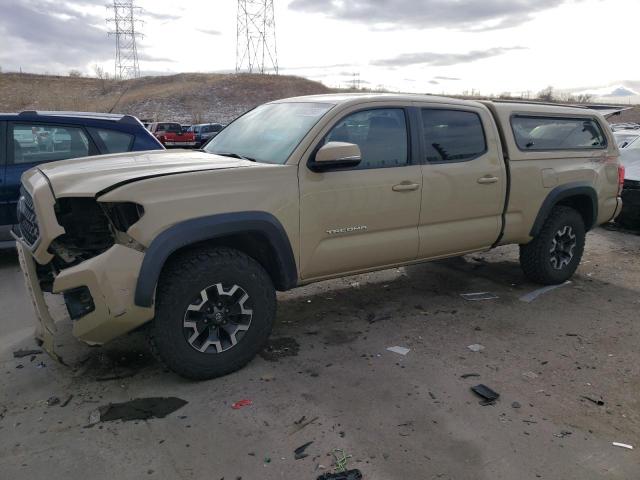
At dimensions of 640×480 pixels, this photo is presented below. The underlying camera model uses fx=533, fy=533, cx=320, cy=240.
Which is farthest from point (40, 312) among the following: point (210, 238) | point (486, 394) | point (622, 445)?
point (622, 445)

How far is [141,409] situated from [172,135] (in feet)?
66.1

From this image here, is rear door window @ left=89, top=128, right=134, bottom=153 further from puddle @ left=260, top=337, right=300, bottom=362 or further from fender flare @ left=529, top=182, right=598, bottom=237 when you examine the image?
fender flare @ left=529, top=182, right=598, bottom=237

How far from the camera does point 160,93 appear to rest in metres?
49.9

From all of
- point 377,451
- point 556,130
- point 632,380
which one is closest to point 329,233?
point 377,451

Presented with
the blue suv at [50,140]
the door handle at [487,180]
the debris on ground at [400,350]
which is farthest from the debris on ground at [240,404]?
the blue suv at [50,140]

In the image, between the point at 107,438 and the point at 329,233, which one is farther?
the point at 329,233

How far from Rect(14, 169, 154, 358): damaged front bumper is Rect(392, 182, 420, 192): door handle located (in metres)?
2.03

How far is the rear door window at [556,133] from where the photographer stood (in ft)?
17.1

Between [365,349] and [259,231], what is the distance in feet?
4.27

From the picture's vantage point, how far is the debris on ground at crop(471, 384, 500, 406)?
3.36 metres

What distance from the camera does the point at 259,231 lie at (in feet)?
11.7

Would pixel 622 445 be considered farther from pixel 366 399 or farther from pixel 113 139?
pixel 113 139

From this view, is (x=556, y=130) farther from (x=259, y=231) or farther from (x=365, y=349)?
(x=259, y=231)

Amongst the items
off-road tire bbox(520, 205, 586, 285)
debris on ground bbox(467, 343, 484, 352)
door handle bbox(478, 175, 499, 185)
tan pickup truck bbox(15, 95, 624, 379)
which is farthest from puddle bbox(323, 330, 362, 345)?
off-road tire bbox(520, 205, 586, 285)
